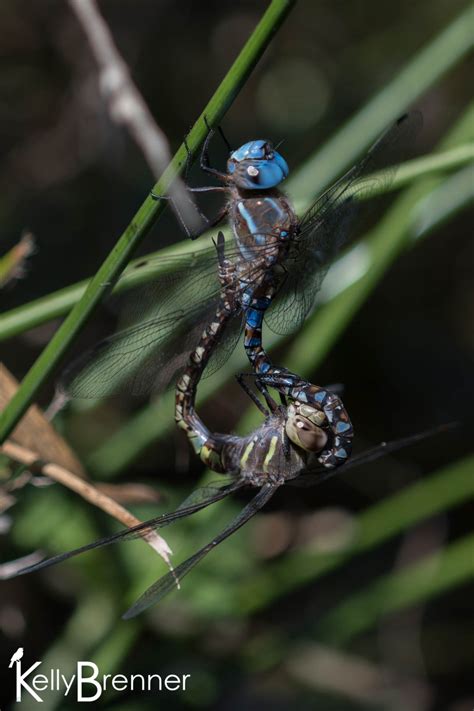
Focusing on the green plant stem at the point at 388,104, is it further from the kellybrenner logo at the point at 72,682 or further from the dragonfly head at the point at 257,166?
the kellybrenner logo at the point at 72,682

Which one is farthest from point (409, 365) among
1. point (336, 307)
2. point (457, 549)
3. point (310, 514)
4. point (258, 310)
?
point (258, 310)

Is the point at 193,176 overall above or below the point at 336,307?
above

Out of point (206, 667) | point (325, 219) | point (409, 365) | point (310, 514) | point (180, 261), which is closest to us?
point (180, 261)

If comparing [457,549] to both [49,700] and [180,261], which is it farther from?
[180,261]

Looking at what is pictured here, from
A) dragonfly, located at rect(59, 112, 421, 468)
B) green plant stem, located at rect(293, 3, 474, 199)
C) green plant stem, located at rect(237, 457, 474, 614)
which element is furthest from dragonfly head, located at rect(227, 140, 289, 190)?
green plant stem, located at rect(237, 457, 474, 614)

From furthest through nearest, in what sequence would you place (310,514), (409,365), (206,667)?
(409,365)
(310,514)
(206,667)

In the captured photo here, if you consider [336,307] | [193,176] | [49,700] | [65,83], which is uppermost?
[65,83]

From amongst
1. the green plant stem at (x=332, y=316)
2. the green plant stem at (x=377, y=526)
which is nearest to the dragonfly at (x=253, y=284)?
the green plant stem at (x=332, y=316)

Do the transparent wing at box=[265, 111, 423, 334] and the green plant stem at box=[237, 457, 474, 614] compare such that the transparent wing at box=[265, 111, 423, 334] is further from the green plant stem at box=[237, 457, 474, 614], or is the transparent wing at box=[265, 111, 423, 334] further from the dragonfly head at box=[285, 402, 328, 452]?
the green plant stem at box=[237, 457, 474, 614]
